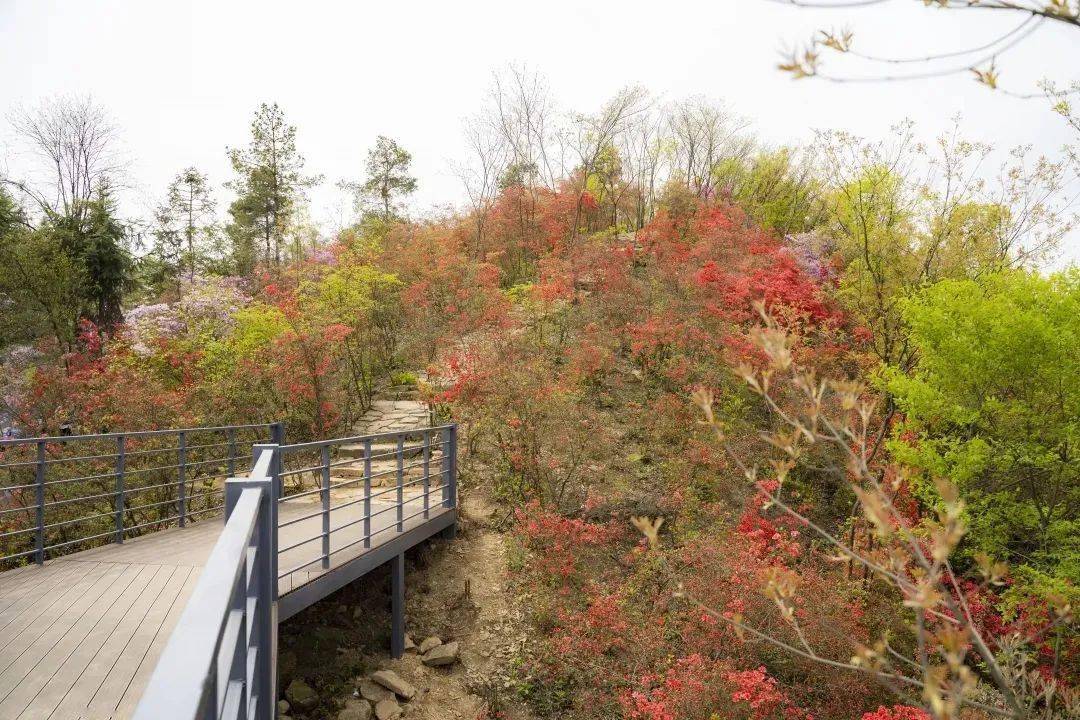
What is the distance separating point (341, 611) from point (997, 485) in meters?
8.97

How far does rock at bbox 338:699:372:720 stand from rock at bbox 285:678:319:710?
324 millimetres

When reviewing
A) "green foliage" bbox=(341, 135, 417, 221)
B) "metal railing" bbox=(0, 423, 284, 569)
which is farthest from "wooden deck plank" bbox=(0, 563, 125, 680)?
"green foliage" bbox=(341, 135, 417, 221)

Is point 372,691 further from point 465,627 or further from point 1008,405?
point 1008,405

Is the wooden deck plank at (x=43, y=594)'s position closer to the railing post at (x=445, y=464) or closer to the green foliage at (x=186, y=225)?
the railing post at (x=445, y=464)

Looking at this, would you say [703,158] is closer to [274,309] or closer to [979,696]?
[274,309]

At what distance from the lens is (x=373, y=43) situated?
1216cm

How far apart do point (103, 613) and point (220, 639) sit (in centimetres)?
398

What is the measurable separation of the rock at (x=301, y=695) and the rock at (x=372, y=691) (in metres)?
0.48

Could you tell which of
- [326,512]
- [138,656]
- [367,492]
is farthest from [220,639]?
[367,492]

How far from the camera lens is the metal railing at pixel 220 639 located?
935mm

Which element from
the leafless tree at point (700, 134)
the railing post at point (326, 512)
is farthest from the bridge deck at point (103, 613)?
the leafless tree at point (700, 134)

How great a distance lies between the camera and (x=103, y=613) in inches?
164

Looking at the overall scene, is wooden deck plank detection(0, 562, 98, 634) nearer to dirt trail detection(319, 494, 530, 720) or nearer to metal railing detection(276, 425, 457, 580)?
metal railing detection(276, 425, 457, 580)

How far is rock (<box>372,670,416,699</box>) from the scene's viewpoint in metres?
6.63
